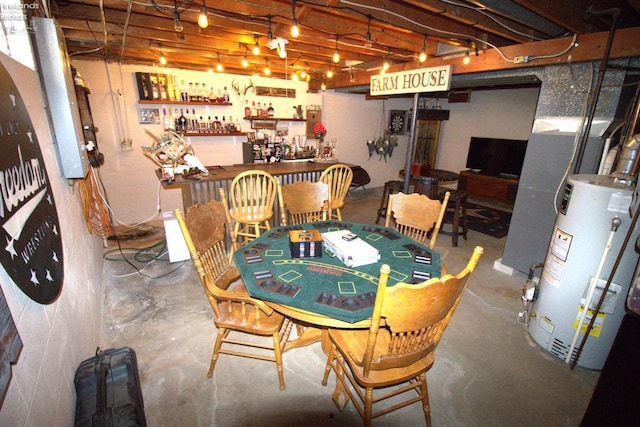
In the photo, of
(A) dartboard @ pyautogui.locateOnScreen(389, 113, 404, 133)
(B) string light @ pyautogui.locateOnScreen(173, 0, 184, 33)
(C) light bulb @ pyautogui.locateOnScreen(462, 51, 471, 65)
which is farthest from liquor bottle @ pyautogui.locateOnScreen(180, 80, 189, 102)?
(A) dartboard @ pyautogui.locateOnScreen(389, 113, 404, 133)

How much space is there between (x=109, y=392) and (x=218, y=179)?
2.15 m

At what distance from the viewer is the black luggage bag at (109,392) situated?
136cm

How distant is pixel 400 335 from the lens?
1298mm

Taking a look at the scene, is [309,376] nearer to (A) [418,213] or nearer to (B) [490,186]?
(A) [418,213]

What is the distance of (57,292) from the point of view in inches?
49.8

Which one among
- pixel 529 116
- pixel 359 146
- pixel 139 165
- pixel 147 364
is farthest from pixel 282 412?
pixel 529 116

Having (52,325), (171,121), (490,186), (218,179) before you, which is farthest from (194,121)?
(490,186)

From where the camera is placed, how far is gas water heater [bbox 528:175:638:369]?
181 cm

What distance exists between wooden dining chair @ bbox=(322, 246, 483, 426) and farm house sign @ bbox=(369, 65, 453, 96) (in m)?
1.81

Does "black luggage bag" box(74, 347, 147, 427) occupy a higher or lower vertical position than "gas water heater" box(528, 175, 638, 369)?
lower

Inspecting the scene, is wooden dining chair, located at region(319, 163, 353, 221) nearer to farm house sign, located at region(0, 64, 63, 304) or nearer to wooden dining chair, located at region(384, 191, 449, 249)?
wooden dining chair, located at region(384, 191, 449, 249)

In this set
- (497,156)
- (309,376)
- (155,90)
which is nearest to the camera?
(309,376)

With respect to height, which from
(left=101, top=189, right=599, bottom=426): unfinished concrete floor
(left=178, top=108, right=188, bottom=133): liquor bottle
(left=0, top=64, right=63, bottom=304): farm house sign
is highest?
(left=178, top=108, right=188, bottom=133): liquor bottle

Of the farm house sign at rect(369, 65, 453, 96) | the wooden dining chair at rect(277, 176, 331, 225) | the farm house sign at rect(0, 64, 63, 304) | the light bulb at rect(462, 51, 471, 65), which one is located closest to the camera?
the farm house sign at rect(0, 64, 63, 304)
